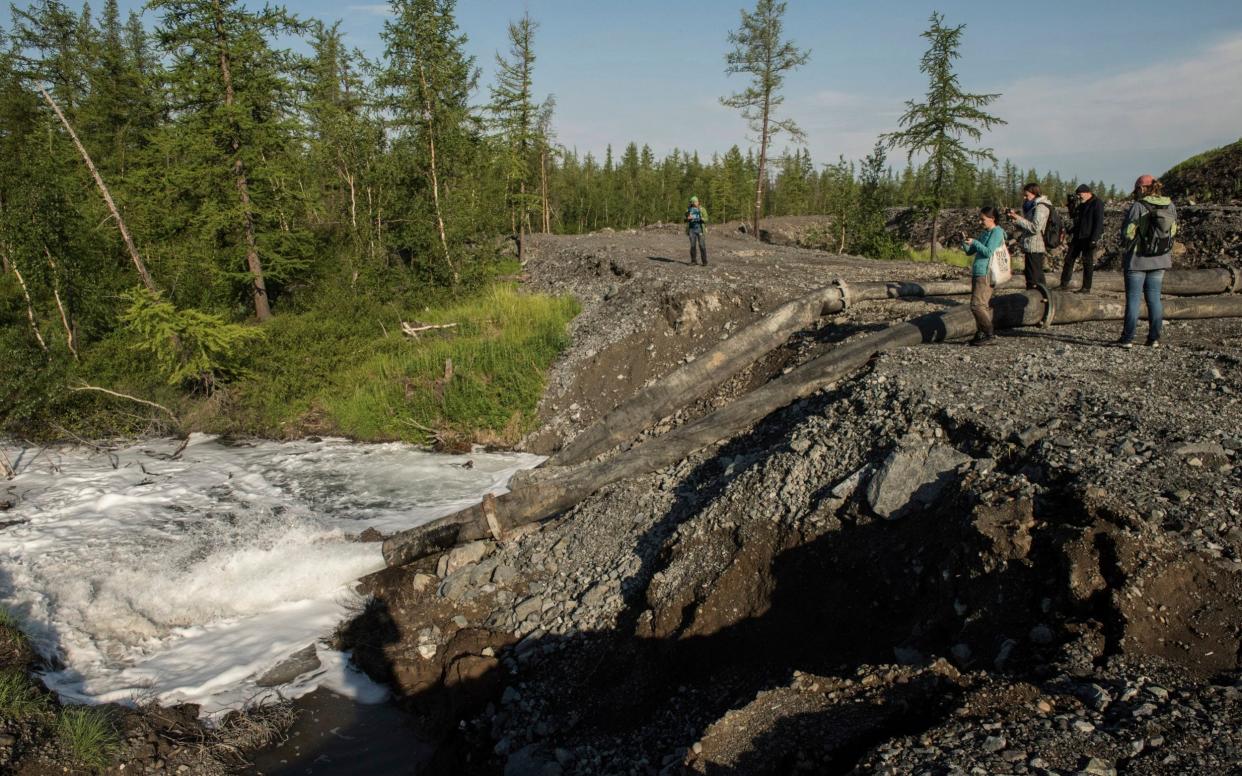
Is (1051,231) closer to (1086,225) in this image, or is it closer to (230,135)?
(1086,225)

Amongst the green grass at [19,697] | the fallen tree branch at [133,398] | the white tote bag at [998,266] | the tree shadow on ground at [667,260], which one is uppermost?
the tree shadow on ground at [667,260]

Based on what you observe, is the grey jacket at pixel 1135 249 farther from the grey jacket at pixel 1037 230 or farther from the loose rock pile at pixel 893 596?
the grey jacket at pixel 1037 230

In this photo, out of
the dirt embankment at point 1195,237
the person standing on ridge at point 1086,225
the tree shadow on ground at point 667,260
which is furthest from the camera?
the tree shadow on ground at point 667,260

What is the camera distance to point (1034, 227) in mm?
9945

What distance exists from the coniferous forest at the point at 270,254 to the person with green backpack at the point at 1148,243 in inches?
365

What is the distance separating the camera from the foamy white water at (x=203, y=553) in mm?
7305

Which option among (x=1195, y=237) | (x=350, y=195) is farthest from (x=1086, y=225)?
(x=350, y=195)

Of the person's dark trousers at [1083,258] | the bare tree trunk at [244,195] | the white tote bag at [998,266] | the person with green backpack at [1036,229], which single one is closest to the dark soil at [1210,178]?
the person's dark trousers at [1083,258]

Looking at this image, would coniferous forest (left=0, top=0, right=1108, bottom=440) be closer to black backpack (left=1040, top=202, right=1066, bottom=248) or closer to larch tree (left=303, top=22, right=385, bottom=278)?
larch tree (left=303, top=22, right=385, bottom=278)

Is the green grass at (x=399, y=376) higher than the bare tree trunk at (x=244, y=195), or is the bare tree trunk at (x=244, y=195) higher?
the bare tree trunk at (x=244, y=195)

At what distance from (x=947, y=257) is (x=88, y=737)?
2443 centimetres

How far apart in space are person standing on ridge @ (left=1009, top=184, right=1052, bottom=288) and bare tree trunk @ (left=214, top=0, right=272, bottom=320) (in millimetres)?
14759

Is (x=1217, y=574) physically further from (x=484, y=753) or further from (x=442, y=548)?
(x=442, y=548)

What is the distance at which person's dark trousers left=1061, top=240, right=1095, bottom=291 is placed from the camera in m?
10.4
